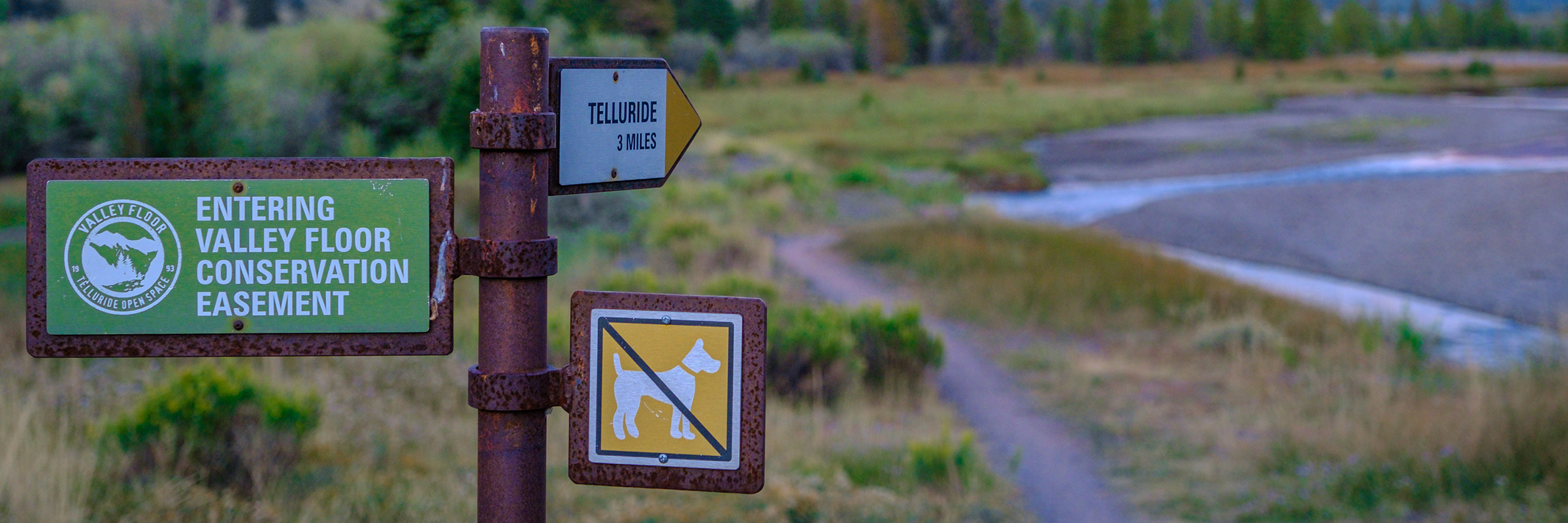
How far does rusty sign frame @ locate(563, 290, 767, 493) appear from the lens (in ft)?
6.03

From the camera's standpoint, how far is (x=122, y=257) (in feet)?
5.88

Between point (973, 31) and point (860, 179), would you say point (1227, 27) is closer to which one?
point (973, 31)

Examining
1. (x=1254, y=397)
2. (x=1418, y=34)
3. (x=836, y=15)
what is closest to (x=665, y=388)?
(x=1254, y=397)

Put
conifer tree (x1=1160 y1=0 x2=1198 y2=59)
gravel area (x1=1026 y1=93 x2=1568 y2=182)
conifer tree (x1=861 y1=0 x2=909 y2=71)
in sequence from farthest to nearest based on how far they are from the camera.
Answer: conifer tree (x1=1160 y1=0 x2=1198 y2=59) → conifer tree (x1=861 y1=0 x2=909 y2=71) → gravel area (x1=1026 y1=93 x2=1568 y2=182)

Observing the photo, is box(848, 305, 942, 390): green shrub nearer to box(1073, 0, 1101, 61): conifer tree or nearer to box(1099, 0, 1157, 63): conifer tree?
box(1099, 0, 1157, 63): conifer tree

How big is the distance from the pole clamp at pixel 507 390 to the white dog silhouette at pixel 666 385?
0.40ft

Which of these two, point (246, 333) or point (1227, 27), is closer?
point (246, 333)

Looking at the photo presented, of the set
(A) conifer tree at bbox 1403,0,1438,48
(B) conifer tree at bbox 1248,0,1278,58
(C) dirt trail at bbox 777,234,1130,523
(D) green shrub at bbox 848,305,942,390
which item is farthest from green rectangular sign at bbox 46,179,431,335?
(A) conifer tree at bbox 1403,0,1438,48

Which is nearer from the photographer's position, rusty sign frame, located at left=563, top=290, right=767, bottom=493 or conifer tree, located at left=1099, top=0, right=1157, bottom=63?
rusty sign frame, located at left=563, top=290, right=767, bottom=493

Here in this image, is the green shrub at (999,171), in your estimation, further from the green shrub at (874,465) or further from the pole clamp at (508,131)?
the pole clamp at (508,131)

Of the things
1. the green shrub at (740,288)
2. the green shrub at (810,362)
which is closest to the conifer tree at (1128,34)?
the green shrub at (740,288)

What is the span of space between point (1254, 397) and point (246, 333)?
7009 millimetres

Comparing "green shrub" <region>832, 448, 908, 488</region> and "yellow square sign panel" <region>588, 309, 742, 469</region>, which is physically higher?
"yellow square sign panel" <region>588, 309, 742, 469</region>

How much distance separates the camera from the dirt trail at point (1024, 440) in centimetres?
558
